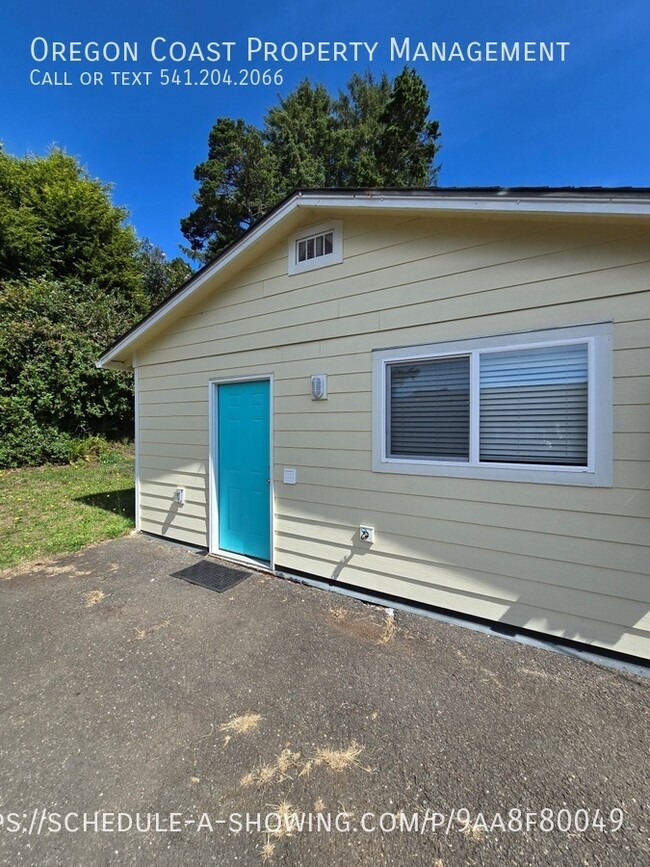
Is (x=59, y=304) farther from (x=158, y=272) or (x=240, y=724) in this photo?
(x=240, y=724)

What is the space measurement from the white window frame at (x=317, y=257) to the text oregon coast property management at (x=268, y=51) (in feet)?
5.85

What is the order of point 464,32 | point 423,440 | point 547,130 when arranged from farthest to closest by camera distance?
point 547,130 < point 464,32 < point 423,440

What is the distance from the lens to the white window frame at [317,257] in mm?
3811

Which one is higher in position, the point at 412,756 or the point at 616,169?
the point at 616,169

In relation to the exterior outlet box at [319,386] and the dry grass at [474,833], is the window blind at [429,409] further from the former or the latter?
the dry grass at [474,833]

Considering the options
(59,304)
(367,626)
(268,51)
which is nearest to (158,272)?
(59,304)

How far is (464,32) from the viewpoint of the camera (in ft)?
12.6

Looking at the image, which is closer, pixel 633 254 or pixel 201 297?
pixel 633 254

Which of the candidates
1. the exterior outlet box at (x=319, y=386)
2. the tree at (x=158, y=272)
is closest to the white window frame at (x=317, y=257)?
the exterior outlet box at (x=319, y=386)

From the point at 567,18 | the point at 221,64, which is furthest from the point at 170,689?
the point at 567,18

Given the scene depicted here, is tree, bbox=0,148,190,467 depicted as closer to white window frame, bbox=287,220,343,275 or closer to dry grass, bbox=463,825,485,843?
white window frame, bbox=287,220,343,275

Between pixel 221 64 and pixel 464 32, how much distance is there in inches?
102

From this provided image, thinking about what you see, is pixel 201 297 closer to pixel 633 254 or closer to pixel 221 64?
pixel 221 64

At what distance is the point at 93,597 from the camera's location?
376cm
